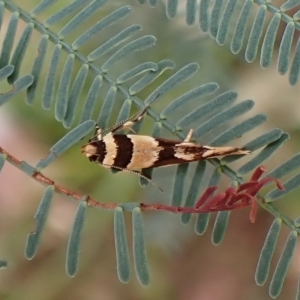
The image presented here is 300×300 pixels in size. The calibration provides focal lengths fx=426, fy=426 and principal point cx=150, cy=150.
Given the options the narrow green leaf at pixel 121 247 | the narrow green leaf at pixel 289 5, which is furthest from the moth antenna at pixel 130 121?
the narrow green leaf at pixel 289 5

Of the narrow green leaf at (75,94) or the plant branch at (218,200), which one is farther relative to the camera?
the narrow green leaf at (75,94)

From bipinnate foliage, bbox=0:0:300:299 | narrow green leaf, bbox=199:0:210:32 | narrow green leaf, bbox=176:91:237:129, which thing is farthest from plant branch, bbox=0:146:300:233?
narrow green leaf, bbox=199:0:210:32

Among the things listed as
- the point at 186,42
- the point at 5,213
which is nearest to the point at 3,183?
the point at 5,213

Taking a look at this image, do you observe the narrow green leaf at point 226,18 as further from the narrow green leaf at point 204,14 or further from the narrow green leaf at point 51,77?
the narrow green leaf at point 51,77

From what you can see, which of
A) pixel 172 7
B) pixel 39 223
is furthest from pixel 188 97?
pixel 39 223

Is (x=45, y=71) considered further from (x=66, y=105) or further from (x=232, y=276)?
(x=232, y=276)

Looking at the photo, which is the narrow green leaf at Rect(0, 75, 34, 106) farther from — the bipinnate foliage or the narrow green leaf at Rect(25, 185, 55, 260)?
the narrow green leaf at Rect(25, 185, 55, 260)
